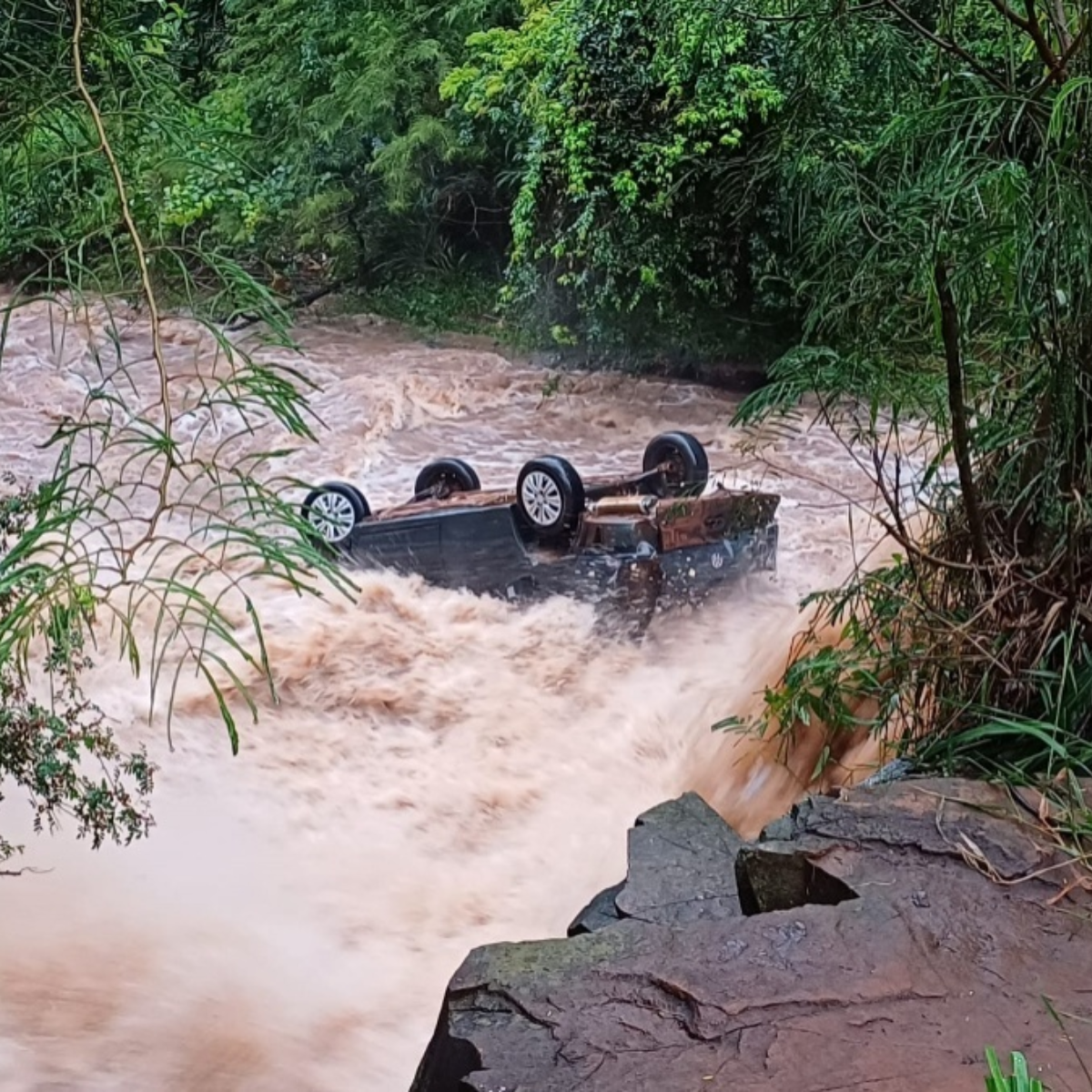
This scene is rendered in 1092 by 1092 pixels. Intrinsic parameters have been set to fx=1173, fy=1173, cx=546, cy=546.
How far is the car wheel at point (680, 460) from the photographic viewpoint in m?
4.11

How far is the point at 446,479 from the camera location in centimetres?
424

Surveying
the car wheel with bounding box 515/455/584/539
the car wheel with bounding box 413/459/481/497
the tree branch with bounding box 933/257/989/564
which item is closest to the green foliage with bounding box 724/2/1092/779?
the tree branch with bounding box 933/257/989/564

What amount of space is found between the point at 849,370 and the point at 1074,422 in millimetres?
399

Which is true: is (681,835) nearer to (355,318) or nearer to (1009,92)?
(1009,92)

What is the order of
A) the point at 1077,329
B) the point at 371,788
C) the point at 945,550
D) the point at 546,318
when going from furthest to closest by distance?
1. the point at 546,318
2. the point at 371,788
3. the point at 945,550
4. the point at 1077,329

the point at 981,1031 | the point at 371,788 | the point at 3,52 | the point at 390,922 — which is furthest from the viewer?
the point at 371,788

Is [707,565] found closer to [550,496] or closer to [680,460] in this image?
[680,460]

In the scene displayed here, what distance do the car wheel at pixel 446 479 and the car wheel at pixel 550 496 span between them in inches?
10.2

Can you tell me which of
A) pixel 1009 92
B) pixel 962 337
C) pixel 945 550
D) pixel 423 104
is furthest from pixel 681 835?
pixel 423 104

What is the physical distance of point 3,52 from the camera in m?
1.50

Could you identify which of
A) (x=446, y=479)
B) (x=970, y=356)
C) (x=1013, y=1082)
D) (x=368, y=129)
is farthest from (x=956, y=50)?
(x=368, y=129)

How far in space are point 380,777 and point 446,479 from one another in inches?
45.8

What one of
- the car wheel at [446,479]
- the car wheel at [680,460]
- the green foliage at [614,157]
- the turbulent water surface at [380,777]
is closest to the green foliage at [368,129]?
the green foliage at [614,157]

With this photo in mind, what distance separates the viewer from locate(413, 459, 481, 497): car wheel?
13.8ft
